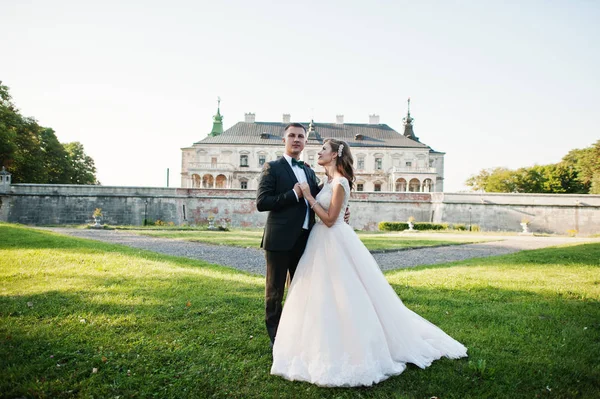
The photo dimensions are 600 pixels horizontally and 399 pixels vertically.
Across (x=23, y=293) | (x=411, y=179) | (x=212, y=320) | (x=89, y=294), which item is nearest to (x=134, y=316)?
(x=212, y=320)

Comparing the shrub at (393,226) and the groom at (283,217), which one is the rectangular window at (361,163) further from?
the groom at (283,217)

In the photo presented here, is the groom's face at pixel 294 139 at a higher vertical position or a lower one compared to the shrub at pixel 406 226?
higher

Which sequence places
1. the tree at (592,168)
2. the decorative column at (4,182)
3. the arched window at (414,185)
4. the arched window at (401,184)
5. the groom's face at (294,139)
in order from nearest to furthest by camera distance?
the groom's face at (294,139), the decorative column at (4,182), the tree at (592,168), the arched window at (414,185), the arched window at (401,184)

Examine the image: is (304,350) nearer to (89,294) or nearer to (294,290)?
(294,290)

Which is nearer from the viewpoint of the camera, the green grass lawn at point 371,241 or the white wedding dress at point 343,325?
the white wedding dress at point 343,325

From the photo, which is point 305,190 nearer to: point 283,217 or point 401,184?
point 283,217

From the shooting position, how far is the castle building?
47.3 meters

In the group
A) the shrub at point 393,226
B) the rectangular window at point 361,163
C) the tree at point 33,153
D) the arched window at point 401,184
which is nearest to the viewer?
the shrub at point 393,226

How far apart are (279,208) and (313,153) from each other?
45720 mm

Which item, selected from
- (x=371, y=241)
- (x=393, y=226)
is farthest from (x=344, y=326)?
(x=393, y=226)

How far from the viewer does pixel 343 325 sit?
3092 mm

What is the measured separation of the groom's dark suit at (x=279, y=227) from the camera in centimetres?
347

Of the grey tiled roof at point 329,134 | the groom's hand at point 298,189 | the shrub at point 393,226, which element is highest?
the grey tiled roof at point 329,134

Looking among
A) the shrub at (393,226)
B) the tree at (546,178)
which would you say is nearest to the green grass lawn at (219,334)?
the shrub at (393,226)
